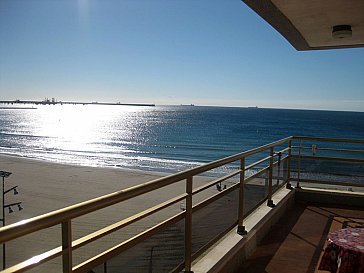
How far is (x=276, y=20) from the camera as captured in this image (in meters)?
4.02

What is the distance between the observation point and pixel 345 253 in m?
2.60

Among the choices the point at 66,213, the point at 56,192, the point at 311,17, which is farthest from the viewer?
the point at 56,192

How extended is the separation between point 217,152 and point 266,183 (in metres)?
33.5

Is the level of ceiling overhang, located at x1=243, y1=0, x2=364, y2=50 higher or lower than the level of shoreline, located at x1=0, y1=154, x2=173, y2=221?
higher

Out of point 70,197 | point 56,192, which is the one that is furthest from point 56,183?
point 70,197

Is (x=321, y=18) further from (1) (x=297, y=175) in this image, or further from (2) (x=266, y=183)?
(1) (x=297, y=175)

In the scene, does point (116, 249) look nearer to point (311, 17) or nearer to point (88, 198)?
point (311, 17)

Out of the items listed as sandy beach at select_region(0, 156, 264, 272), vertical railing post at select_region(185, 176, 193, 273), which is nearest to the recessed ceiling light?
sandy beach at select_region(0, 156, 264, 272)

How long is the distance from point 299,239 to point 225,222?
133cm

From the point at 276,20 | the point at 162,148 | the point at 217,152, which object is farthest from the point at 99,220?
the point at 162,148

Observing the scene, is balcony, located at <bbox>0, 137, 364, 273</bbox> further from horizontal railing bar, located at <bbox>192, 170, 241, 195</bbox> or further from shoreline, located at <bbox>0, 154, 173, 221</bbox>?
shoreline, located at <bbox>0, 154, 173, 221</bbox>

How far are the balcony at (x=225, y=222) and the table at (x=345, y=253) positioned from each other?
63 cm

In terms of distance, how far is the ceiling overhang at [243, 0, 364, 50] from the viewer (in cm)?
340

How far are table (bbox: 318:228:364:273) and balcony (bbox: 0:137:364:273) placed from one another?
2.07 ft
